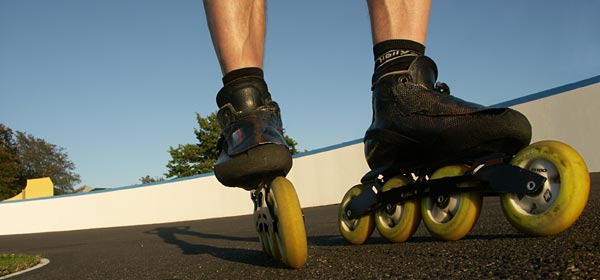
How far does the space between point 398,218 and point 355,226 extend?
0.20 m

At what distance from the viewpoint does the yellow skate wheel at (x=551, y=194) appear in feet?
3.29

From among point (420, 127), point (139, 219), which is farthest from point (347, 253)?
point (139, 219)

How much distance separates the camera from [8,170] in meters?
43.7

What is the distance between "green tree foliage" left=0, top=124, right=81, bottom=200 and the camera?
4372 centimetres

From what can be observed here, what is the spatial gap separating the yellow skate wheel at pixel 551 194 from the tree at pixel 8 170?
167 ft

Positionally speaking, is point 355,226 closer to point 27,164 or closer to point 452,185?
point 452,185

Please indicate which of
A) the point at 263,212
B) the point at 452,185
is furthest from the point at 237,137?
the point at 452,185

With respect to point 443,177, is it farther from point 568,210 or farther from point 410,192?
point 568,210

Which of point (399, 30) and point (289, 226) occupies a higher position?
point (399, 30)

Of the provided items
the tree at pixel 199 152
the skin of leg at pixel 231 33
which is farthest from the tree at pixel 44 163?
the skin of leg at pixel 231 33

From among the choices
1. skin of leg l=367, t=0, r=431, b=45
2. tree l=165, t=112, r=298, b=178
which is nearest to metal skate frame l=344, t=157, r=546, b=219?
skin of leg l=367, t=0, r=431, b=45

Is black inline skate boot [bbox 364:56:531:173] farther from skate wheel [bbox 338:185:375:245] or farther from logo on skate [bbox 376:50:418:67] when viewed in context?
skate wheel [bbox 338:185:375:245]

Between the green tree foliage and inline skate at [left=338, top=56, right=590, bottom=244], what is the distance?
5028cm

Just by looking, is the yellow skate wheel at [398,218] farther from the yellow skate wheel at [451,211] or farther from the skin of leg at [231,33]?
the skin of leg at [231,33]
